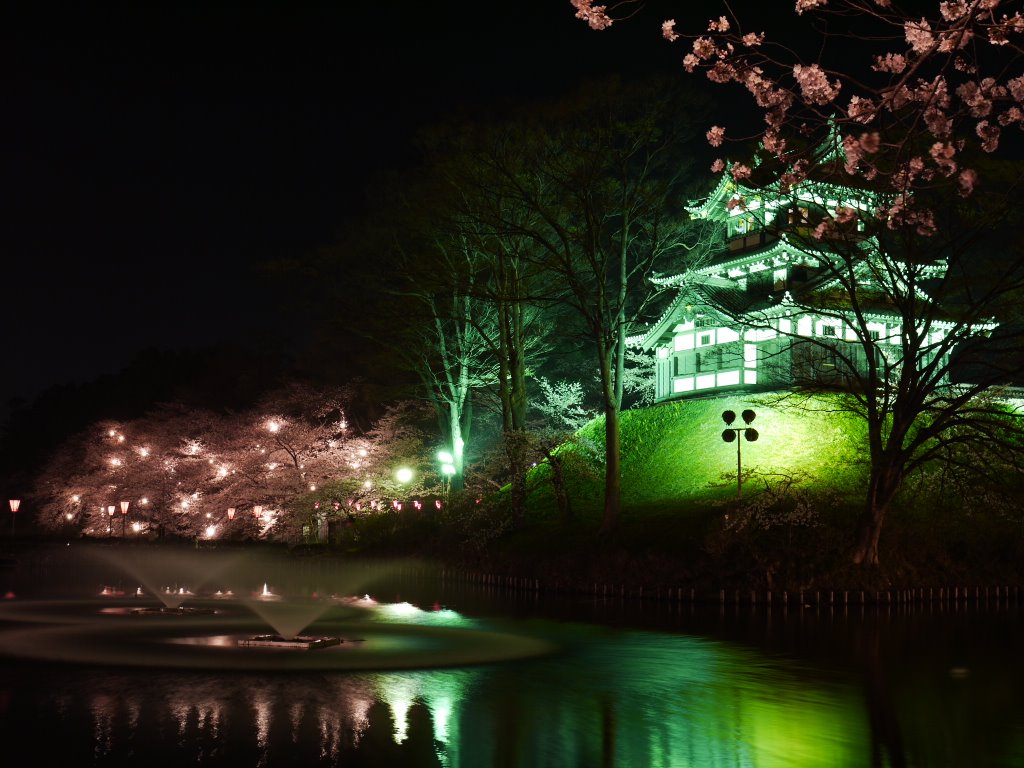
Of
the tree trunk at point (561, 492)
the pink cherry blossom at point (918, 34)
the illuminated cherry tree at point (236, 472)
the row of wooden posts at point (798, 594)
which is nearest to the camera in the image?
the pink cherry blossom at point (918, 34)

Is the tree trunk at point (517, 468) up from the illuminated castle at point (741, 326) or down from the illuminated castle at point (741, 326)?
down

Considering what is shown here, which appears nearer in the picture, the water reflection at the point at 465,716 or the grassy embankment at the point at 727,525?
the water reflection at the point at 465,716

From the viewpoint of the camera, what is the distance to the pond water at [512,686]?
10055mm

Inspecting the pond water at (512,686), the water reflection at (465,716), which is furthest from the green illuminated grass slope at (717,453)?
the water reflection at (465,716)

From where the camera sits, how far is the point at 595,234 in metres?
34.4

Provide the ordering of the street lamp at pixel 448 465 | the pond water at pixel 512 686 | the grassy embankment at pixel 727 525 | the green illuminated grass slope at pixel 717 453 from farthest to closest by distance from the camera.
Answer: the street lamp at pixel 448 465 < the green illuminated grass slope at pixel 717 453 < the grassy embankment at pixel 727 525 < the pond water at pixel 512 686

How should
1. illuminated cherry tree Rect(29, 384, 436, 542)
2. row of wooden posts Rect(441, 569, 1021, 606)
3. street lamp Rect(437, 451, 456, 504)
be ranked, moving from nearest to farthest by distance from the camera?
1. row of wooden posts Rect(441, 569, 1021, 606)
2. street lamp Rect(437, 451, 456, 504)
3. illuminated cherry tree Rect(29, 384, 436, 542)

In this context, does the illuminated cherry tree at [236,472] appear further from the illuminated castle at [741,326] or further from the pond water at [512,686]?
the pond water at [512,686]

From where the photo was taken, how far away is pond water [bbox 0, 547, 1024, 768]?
10.1m

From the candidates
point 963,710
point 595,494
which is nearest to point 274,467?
point 595,494

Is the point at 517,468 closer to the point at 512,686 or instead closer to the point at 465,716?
the point at 512,686

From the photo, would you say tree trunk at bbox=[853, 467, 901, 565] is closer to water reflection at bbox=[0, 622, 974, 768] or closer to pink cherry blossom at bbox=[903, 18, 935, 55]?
water reflection at bbox=[0, 622, 974, 768]

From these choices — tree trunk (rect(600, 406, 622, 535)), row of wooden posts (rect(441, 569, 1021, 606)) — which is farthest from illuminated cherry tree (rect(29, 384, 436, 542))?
row of wooden posts (rect(441, 569, 1021, 606))

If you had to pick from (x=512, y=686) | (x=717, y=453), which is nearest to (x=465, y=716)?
(x=512, y=686)
